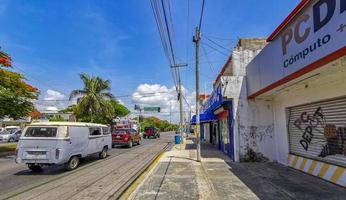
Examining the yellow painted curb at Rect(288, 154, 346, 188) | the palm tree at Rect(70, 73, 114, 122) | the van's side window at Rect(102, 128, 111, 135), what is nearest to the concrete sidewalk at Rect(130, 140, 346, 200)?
the yellow painted curb at Rect(288, 154, 346, 188)

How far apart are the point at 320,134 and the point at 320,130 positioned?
13cm

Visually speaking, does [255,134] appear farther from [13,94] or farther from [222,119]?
[13,94]

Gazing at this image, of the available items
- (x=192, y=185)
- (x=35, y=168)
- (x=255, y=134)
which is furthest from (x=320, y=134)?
(x=35, y=168)

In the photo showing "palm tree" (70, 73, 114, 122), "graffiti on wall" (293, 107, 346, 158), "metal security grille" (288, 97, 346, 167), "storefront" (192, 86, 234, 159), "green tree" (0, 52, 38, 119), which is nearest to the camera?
"metal security grille" (288, 97, 346, 167)

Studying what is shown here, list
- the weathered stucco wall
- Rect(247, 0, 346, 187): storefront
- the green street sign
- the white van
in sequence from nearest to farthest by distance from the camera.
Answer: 1. Rect(247, 0, 346, 187): storefront
2. the weathered stucco wall
3. the white van
4. the green street sign

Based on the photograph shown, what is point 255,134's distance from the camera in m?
13.0

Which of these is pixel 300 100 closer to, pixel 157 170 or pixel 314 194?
pixel 314 194

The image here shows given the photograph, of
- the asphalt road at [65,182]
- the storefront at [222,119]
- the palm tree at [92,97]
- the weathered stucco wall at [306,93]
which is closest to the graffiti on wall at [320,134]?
the weathered stucco wall at [306,93]

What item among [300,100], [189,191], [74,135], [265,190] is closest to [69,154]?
[74,135]

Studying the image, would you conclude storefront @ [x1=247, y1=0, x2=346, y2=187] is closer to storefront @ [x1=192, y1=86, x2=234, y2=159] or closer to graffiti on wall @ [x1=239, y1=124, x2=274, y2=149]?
graffiti on wall @ [x1=239, y1=124, x2=274, y2=149]

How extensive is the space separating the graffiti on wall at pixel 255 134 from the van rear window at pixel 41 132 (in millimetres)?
8567

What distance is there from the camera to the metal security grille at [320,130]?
7793 mm

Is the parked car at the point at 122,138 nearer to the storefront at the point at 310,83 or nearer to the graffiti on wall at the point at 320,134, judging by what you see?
the storefront at the point at 310,83

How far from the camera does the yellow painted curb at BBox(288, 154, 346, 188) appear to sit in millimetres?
7578
